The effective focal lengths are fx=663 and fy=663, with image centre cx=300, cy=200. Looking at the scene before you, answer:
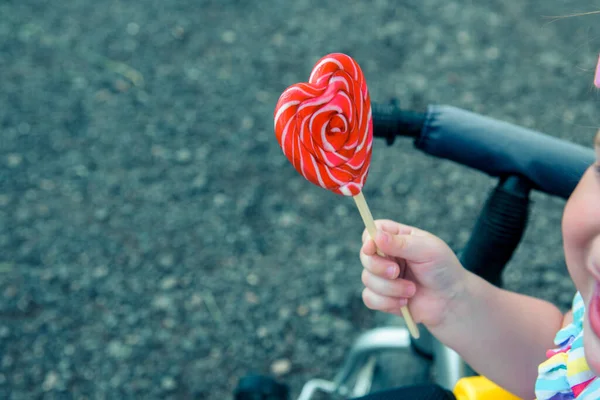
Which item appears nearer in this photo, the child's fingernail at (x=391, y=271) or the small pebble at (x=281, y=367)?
the child's fingernail at (x=391, y=271)

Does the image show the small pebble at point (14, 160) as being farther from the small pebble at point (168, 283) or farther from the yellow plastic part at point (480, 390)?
the yellow plastic part at point (480, 390)

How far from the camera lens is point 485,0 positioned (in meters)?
2.40

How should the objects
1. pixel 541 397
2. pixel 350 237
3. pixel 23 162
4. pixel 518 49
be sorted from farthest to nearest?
1. pixel 518 49
2. pixel 23 162
3. pixel 350 237
4. pixel 541 397

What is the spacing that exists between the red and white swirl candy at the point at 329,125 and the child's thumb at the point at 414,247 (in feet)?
0.30

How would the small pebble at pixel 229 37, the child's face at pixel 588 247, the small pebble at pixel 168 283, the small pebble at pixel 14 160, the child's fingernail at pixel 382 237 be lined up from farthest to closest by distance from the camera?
the small pebble at pixel 229 37 < the small pebble at pixel 14 160 < the small pebble at pixel 168 283 < the child's fingernail at pixel 382 237 < the child's face at pixel 588 247

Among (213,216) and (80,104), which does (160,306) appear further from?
(80,104)

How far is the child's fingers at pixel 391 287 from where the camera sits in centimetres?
78

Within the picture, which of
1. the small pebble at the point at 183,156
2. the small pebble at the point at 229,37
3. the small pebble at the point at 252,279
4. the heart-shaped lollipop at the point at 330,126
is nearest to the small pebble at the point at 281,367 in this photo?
the small pebble at the point at 252,279

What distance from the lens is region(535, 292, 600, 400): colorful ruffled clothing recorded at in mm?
705

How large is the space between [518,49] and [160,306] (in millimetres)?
1450

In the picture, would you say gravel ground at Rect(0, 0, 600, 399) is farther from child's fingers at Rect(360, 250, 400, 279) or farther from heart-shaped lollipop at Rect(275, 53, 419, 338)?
heart-shaped lollipop at Rect(275, 53, 419, 338)

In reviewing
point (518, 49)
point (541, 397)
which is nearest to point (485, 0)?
point (518, 49)

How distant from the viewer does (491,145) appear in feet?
2.72

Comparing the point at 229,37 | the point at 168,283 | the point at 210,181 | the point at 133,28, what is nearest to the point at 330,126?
the point at 168,283
